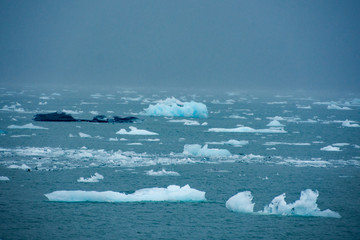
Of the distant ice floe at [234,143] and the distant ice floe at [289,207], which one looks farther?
the distant ice floe at [234,143]

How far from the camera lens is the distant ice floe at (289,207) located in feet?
45.3

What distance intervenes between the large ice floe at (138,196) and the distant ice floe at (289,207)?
4.24ft

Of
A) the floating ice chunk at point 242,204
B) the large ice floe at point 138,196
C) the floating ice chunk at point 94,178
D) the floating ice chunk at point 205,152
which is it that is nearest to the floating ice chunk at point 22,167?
the floating ice chunk at point 94,178

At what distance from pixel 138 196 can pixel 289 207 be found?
3728 millimetres

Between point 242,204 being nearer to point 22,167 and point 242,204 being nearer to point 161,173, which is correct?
point 161,173

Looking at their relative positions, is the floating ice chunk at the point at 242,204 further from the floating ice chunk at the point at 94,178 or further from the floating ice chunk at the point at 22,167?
the floating ice chunk at the point at 22,167

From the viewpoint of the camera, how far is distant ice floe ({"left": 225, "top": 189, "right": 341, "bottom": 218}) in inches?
544

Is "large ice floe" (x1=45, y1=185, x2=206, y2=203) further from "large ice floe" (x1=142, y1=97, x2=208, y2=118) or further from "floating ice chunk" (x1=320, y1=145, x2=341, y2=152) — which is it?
"large ice floe" (x1=142, y1=97, x2=208, y2=118)

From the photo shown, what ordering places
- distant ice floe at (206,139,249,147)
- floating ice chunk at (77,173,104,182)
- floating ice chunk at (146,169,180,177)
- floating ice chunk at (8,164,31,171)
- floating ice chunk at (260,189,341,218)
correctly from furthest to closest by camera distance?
distant ice floe at (206,139,249,147) → floating ice chunk at (8,164,31,171) → floating ice chunk at (146,169,180,177) → floating ice chunk at (77,173,104,182) → floating ice chunk at (260,189,341,218)

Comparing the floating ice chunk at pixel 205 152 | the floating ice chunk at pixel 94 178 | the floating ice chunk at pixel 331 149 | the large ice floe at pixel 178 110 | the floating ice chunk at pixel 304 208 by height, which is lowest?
the floating ice chunk at pixel 304 208

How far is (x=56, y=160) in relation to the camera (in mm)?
20234

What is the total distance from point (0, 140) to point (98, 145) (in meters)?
4.31

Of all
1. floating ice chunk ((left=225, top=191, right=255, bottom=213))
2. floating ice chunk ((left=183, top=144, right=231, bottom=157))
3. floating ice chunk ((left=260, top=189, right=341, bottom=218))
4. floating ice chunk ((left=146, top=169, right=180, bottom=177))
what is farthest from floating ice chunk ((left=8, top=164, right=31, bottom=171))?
floating ice chunk ((left=260, top=189, right=341, bottom=218))

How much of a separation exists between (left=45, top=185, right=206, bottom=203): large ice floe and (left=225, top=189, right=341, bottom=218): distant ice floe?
1.29 metres
